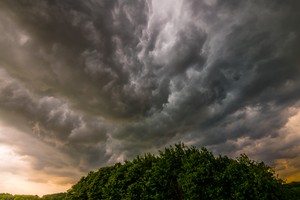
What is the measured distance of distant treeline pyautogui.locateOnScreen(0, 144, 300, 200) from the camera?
852 inches

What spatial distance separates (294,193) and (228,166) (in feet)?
19.0

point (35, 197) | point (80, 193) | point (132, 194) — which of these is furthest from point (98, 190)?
point (35, 197)

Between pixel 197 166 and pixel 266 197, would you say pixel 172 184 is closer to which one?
pixel 197 166

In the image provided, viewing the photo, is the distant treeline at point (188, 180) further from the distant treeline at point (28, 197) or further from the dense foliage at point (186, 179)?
the distant treeline at point (28, 197)

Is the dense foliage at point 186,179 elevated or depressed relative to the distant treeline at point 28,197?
depressed

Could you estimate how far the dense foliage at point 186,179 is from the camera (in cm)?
2166

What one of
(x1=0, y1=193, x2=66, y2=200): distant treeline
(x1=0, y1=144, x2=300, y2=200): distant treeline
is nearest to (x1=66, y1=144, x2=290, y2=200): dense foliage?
(x1=0, y1=144, x2=300, y2=200): distant treeline

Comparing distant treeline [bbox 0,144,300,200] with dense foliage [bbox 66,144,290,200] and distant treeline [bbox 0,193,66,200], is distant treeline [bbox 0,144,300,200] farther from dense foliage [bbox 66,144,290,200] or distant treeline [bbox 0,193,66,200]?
distant treeline [bbox 0,193,66,200]

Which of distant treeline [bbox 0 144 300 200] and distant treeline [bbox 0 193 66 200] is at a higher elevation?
distant treeline [bbox 0 193 66 200]

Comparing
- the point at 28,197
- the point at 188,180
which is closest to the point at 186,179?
the point at 188,180

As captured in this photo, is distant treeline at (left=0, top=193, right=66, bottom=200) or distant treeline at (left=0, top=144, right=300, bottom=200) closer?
distant treeline at (left=0, top=144, right=300, bottom=200)

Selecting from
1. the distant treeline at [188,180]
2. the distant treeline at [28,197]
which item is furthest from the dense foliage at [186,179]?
the distant treeline at [28,197]

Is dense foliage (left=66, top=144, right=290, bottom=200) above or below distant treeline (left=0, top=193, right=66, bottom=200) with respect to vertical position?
below

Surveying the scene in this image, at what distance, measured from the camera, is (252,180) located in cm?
2188
